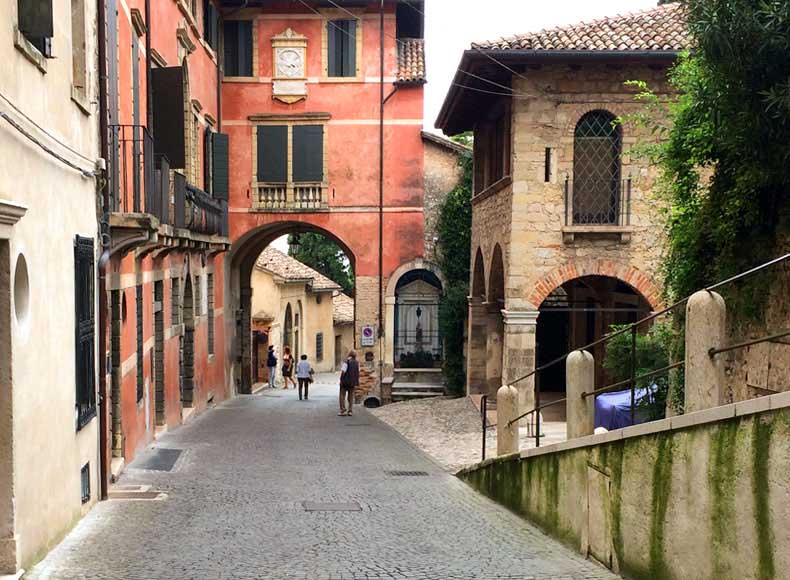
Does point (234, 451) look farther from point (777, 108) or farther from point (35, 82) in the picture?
point (777, 108)

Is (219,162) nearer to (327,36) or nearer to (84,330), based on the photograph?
(327,36)

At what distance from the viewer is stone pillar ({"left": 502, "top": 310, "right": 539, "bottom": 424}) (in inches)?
687

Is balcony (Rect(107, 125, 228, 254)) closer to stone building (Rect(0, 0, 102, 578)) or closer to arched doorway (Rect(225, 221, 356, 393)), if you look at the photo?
stone building (Rect(0, 0, 102, 578))

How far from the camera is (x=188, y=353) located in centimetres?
2080

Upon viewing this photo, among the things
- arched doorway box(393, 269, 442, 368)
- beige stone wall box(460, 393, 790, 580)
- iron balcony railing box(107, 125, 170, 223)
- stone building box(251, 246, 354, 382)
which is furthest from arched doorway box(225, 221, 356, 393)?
beige stone wall box(460, 393, 790, 580)

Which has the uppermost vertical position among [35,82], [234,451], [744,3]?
[744,3]

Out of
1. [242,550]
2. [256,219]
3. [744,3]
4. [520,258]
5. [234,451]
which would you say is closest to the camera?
[744,3]

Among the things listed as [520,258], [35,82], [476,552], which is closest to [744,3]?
[476,552]

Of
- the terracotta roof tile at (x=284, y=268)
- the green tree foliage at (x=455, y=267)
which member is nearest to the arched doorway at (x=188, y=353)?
the green tree foliage at (x=455, y=267)

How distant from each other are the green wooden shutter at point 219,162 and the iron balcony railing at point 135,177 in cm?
819

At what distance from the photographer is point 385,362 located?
27.1m

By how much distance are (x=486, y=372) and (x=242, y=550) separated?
14.9m

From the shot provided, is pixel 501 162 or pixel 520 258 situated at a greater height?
pixel 501 162

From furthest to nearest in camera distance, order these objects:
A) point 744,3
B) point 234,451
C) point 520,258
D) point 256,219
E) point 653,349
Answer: point 256,219 → point 520,258 → point 234,451 → point 653,349 → point 744,3
